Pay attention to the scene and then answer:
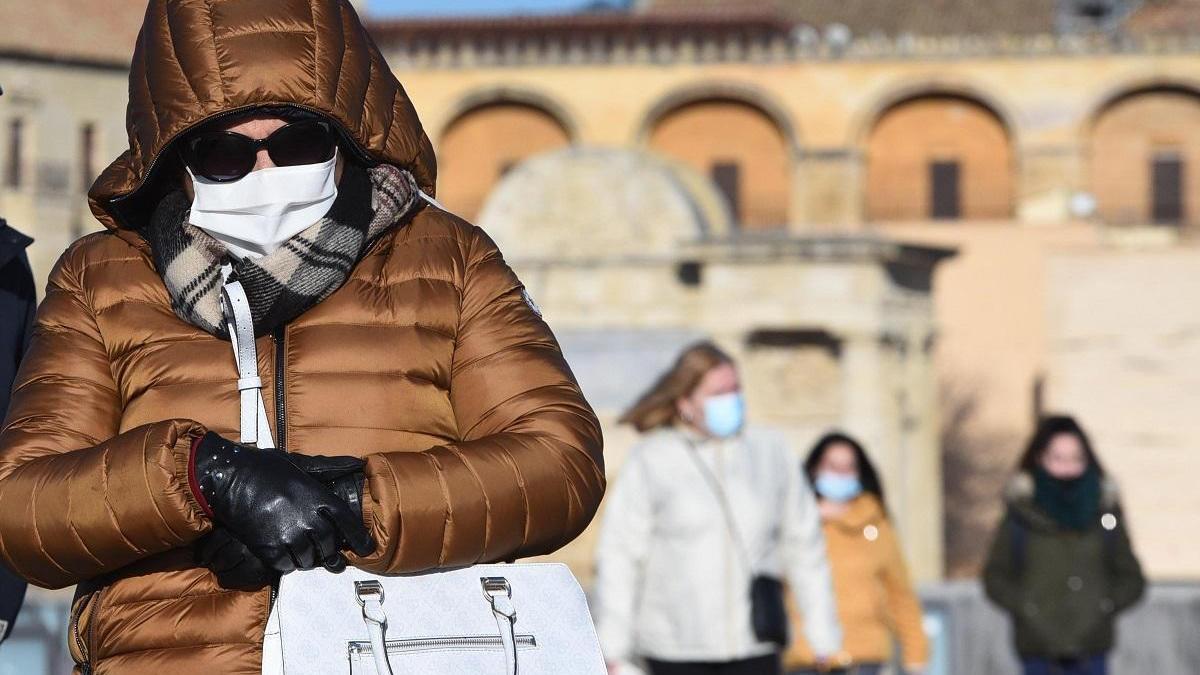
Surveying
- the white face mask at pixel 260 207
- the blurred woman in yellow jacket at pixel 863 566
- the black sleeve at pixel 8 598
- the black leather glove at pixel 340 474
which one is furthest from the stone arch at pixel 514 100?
A: the black leather glove at pixel 340 474

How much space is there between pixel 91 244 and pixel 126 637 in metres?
0.58

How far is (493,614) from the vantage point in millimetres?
2895

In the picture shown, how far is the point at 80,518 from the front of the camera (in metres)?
2.92

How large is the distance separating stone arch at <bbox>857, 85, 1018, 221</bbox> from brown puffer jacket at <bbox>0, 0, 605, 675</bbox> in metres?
46.0

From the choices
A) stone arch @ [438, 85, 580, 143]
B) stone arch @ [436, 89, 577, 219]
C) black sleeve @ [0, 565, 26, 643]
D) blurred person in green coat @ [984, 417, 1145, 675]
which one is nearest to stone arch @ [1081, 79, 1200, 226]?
stone arch @ [438, 85, 580, 143]

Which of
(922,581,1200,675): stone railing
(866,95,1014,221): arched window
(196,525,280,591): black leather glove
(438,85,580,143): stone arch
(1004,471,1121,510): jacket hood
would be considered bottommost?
(922,581,1200,675): stone railing

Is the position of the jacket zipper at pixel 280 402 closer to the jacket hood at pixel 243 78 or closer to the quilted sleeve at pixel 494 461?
the quilted sleeve at pixel 494 461

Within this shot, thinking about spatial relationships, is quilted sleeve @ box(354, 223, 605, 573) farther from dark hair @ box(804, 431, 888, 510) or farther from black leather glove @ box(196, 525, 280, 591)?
dark hair @ box(804, 431, 888, 510)

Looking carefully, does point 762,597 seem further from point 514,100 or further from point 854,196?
point 514,100

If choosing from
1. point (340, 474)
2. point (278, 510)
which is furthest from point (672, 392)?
point (278, 510)

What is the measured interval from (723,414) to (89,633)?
15.0 feet

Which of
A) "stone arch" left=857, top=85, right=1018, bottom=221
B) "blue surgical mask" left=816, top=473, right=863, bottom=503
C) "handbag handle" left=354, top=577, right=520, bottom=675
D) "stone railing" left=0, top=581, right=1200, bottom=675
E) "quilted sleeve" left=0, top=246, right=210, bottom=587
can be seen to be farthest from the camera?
"stone arch" left=857, top=85, right=1018, bottom=221

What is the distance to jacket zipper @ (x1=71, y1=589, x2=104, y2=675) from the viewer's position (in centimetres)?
308

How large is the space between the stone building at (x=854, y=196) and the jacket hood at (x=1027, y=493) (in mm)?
7424
